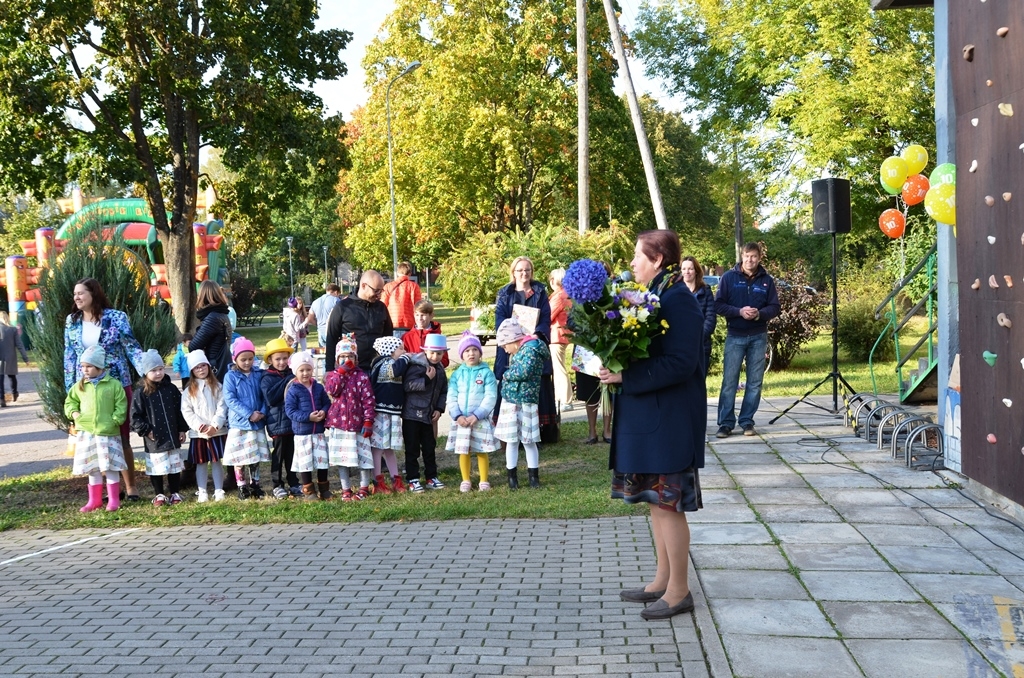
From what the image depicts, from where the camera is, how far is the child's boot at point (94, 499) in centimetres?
852

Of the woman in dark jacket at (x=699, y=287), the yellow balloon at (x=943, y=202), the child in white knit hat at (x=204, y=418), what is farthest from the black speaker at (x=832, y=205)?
the child in white knit hat at (x=204, y=418)

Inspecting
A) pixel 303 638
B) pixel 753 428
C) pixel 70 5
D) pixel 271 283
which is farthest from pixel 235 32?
pixel 271 283

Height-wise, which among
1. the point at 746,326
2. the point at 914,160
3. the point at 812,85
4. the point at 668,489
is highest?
the point at 812,85

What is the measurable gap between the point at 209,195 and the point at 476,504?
24.9m

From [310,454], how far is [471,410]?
4.74 feet

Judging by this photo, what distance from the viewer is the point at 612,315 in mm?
4746

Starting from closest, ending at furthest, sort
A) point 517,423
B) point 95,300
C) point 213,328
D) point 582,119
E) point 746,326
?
point 517,423 < point 95,300 < point 213,328 < point 746,326 < point 582,119

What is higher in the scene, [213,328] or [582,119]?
[582,119]

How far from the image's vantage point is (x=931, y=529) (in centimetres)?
655

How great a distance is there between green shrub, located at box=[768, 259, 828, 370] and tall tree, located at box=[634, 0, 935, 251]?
7.67m

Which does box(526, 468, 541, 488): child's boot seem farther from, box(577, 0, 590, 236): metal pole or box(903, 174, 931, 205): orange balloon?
box(577, 0, 590, 236): metal pole

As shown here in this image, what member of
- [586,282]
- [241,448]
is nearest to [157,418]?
[241,448]

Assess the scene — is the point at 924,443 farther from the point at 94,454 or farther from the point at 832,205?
the point at 94,454

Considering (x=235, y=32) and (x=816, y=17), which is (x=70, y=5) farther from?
(x=816, y=17)
